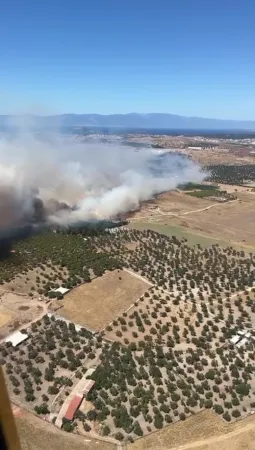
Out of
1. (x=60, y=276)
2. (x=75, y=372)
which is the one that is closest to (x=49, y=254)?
(x=60, y=276)

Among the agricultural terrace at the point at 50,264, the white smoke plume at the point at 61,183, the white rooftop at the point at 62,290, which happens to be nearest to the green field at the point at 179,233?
the white smoke plume at the point at 61,183

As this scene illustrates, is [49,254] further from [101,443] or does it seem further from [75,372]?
[101,443]

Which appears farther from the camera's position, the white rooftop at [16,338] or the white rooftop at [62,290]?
the white rooftop at [62,290]

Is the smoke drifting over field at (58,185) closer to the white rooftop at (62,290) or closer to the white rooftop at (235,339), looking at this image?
the white rooftop at (62,290)

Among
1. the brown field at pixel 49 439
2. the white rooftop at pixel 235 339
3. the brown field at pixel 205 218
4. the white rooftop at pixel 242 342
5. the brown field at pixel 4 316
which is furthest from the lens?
the brown field at pixel 205 218

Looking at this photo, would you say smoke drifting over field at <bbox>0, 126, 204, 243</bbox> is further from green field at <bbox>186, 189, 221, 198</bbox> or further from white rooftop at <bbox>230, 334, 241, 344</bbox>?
white rooftop at <bbox>230, 334, 241, 344</bbox>

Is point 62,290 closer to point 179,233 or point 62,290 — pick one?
point 62,290
